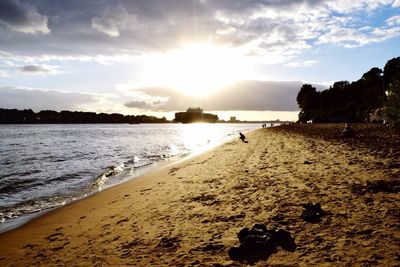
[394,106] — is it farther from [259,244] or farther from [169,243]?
[169,243]

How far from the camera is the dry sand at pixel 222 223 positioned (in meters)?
5.78

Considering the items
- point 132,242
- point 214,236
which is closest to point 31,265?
point 132,242

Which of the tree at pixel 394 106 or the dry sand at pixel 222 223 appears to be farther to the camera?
the tree at pixel 394 106

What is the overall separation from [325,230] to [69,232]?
6.86 m

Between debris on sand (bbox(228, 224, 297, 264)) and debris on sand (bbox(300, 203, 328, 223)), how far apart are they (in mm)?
1069

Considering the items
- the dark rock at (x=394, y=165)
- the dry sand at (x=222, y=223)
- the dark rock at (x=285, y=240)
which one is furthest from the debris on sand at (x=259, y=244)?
the dark rock at (x=394, y=165)

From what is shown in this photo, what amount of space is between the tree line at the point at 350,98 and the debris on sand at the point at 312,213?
84000 millimetres

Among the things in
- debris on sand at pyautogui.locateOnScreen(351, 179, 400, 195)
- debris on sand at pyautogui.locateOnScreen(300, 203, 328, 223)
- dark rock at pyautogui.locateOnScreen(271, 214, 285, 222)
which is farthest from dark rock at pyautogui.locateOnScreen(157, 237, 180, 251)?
debris on sand at pyautogui.locateOnScreen(351, 179, 400, 195)

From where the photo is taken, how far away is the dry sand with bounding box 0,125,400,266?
578 centimetres

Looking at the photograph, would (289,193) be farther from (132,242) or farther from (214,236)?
(132,242)

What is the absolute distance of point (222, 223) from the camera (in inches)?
302

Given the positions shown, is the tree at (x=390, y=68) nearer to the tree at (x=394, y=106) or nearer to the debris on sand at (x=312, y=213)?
the tree at (x=394, y=106)

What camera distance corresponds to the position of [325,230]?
6445mm

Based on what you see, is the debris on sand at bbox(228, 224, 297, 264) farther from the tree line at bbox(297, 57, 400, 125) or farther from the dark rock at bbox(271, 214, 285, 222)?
the tree line at bbox(297, 57, 400, 125)
